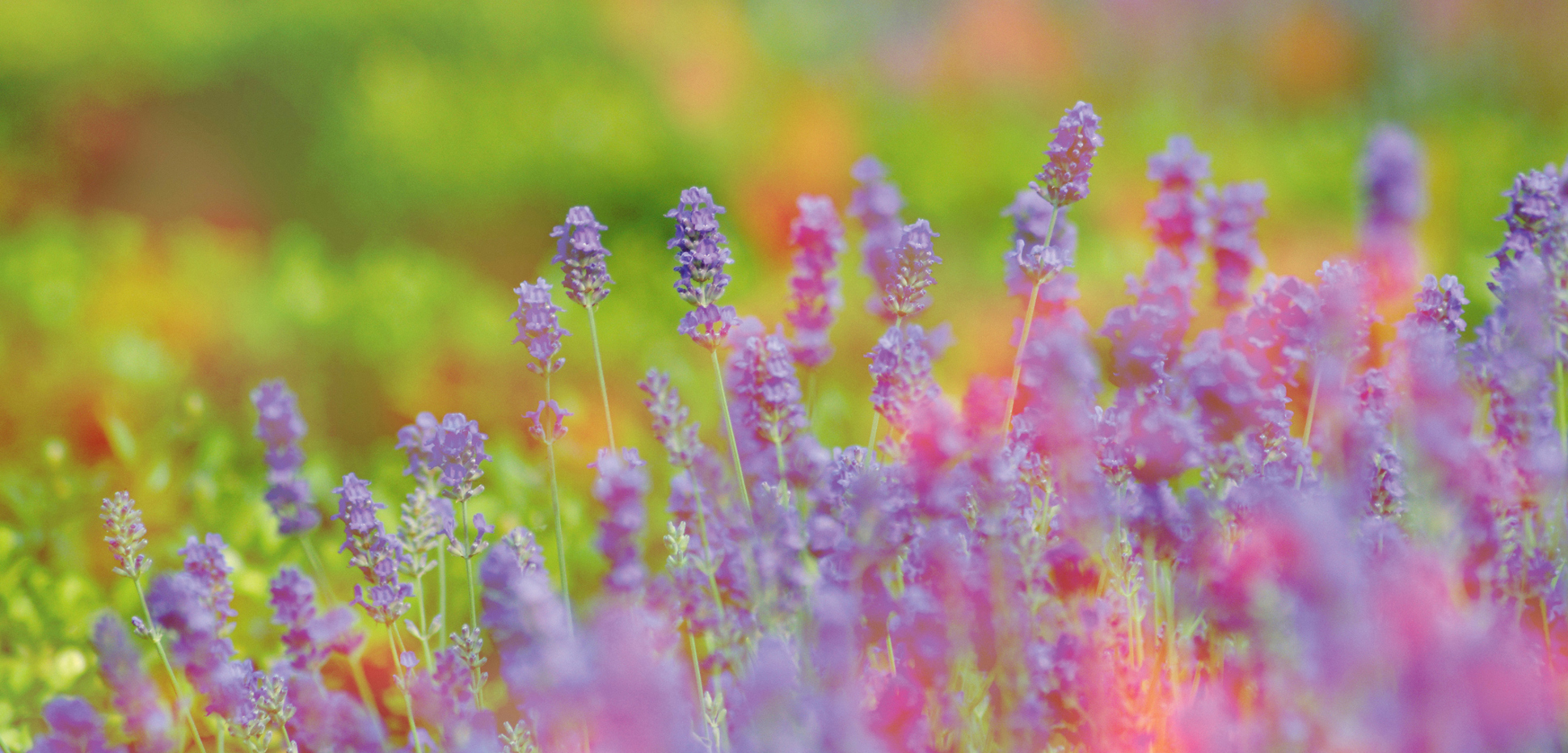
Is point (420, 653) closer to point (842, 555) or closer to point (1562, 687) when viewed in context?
point (842, 555)

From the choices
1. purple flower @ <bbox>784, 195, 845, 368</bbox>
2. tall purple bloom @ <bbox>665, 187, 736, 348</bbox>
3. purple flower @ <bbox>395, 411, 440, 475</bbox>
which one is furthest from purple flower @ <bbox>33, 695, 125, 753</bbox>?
purple flower @ <bbox>784, 195, 845, 368</bbox>

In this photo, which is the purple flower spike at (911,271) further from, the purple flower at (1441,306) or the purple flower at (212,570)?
the purple flower at (212,570)

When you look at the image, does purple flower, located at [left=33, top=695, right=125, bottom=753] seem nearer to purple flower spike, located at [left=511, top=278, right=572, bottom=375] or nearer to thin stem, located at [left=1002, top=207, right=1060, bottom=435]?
purple flower spike, located at [left=511, top=278, right=572, bottom=375]

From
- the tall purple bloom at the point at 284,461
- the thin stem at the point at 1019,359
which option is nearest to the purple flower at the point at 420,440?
the tall purple bloom at the point at 284,461

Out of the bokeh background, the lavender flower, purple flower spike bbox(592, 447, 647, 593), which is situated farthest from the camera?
the bokeh background

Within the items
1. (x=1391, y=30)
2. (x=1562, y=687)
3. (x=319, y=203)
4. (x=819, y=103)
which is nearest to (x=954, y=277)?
(x=819, y=103)

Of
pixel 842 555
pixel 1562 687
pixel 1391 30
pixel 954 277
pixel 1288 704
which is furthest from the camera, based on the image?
pixel 1391 30

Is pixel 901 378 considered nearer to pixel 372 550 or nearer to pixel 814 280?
pixel 814 280
